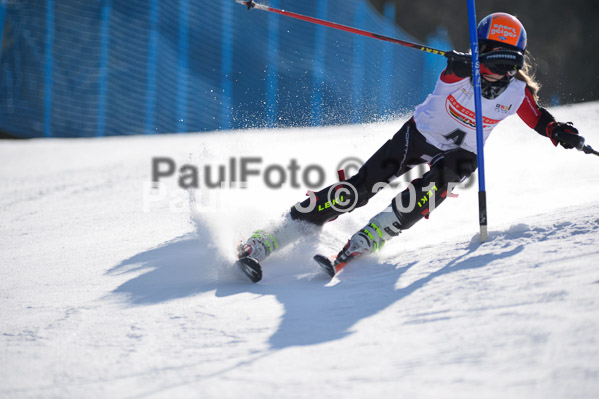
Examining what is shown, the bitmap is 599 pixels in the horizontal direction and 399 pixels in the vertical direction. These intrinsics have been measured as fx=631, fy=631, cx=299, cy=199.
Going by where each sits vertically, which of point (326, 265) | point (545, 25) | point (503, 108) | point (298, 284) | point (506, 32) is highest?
point (545, 25)

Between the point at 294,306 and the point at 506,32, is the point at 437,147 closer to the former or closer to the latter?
the point at 506,32

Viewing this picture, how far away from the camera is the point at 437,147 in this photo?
11.4ft

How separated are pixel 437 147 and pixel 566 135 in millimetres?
681

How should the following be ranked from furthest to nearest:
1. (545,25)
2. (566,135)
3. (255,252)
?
(545,25), (566,135), (255,252)

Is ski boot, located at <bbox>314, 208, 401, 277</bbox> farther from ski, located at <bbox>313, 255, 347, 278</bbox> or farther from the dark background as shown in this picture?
the dark background

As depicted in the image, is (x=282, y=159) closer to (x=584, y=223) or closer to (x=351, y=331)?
(x=584, y=223)

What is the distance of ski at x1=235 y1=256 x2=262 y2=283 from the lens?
3.05m

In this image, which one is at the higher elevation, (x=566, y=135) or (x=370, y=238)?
(x=566, y=135)

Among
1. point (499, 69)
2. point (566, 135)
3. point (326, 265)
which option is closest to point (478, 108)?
point (499, 69)

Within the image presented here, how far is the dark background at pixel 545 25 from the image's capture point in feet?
67.7

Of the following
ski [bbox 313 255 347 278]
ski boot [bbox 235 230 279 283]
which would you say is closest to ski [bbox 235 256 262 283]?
ski boot [bbox 235 230 279 283]

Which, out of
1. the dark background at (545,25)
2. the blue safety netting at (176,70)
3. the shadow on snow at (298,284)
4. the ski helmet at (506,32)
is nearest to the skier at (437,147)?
the ski helmet at (506,32)

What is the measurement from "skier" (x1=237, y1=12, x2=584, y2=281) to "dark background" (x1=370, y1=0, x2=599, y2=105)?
16056mm

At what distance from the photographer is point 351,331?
227 centimetres
